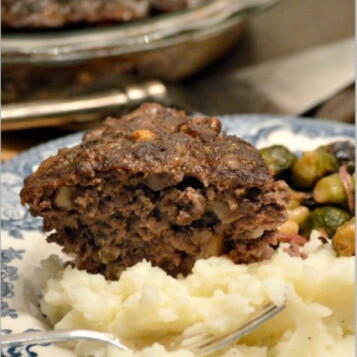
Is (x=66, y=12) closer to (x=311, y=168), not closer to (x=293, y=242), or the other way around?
(x=311, y=168)

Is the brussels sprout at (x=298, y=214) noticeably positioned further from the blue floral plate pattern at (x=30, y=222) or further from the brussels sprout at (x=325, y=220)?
the blue floral plate pattern at (x=30, y=222)

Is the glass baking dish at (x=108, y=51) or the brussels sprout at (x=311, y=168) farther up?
the glass baking dish at (x=108, y=51)

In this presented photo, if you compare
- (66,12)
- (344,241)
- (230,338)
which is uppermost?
(66,12)

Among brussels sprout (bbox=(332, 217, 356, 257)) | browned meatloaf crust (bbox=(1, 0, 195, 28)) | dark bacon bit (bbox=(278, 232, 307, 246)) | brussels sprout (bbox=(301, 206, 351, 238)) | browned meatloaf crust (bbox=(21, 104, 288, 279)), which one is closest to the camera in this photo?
browned meatloaf crust (bbox=(21, 104, 288, 279))

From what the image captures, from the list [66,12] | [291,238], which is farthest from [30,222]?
[66,12]

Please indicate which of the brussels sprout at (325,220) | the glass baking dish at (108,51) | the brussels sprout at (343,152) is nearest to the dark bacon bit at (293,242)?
the brussels sprout at (325,220)

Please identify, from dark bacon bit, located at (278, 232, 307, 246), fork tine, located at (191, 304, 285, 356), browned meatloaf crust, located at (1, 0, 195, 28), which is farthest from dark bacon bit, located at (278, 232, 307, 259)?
browned meatloaf crust, located at (1, 0, 195, 28)

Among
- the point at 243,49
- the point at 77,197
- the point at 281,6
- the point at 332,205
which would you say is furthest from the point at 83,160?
the point at 281,6

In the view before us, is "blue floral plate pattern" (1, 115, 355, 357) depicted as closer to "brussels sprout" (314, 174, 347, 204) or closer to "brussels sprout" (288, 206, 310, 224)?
"brussels sprout" (314, 174, 347, 204)
